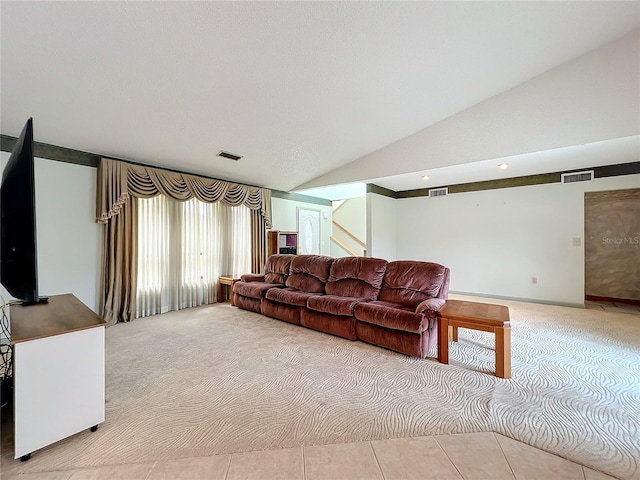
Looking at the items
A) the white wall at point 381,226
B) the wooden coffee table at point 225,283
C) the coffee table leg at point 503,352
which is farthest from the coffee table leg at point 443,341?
the wooden coffee table at point 225,283

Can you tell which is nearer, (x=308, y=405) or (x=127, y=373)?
(x=308, y=405)

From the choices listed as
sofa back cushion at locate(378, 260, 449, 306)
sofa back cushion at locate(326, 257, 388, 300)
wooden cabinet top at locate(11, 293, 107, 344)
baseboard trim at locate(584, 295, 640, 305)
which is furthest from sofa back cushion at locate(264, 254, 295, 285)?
baseboard trim at locate(584, 295, 640, 305)

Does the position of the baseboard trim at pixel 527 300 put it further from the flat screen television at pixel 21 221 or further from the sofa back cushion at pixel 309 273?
the flat screen television at pixel 21 221

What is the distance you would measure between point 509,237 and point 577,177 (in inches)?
53.8

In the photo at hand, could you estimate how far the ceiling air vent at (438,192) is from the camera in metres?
5.91

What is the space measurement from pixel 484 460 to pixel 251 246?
485 centimetres

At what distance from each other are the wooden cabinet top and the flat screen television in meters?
0.14

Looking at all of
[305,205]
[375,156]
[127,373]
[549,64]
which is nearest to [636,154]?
[549,64]

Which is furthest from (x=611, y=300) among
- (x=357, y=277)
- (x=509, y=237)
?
(x=357, y=277)

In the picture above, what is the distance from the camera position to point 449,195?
5.88 m

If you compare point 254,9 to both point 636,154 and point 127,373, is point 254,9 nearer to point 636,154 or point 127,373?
Result: point 127,373

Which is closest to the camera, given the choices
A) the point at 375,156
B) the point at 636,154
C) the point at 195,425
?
the point at 195,425

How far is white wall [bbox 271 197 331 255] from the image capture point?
20.0 feet

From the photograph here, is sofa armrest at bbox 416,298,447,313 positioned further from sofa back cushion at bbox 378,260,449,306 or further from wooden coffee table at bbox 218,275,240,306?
wooden coffee table at bbox 218,275,240,306
